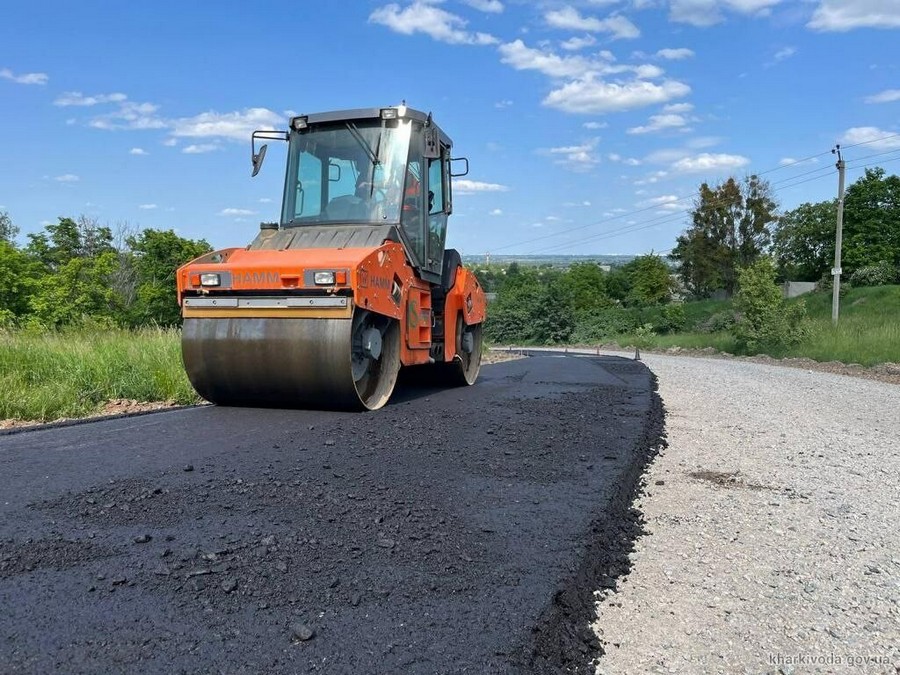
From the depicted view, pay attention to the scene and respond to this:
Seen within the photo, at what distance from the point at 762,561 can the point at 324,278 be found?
376 cm

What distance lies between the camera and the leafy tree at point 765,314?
2198 cm

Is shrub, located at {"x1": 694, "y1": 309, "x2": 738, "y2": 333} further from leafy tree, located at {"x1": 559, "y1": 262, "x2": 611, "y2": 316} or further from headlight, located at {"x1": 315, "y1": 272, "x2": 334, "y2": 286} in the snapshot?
headlight, located at {"x1": 315, "y1": 272, "x2": 334, "y2": 286}

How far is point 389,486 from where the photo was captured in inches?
154

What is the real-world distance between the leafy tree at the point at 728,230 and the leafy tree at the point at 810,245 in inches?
262

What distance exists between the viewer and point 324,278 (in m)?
5.76

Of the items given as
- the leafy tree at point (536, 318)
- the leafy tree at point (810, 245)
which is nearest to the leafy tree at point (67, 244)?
the leafy tree at point (536, 318)

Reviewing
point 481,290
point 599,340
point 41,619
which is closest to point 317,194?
point 481,290

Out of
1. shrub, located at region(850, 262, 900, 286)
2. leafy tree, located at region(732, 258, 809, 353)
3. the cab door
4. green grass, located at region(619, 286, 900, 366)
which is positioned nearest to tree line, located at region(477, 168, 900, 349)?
shrub, located at region(850, 262, 900, 286)

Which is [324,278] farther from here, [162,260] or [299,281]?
[162,260]

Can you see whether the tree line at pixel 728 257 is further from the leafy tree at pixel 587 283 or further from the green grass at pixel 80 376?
the green grass at pixel 80 376

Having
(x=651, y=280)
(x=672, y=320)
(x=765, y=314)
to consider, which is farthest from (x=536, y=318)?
(x=651, y=280)

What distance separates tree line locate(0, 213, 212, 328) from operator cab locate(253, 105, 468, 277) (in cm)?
1542

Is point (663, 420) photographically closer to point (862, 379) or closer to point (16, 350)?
point (16, 350)

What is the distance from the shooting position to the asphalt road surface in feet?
7.20
